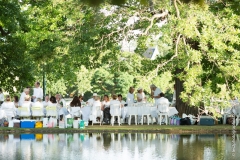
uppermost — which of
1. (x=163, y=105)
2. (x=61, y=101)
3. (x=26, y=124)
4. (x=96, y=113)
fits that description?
(x=61, y=101)

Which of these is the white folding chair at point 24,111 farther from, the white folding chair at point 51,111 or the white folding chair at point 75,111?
the white folding chair at point 75,111

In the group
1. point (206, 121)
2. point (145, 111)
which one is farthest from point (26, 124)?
point (206, 121)

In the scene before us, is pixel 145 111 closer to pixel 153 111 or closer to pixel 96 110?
pixel 153 111

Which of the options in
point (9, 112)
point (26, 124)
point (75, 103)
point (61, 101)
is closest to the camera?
point (26, 124)

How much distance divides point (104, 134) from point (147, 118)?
19.4 ft

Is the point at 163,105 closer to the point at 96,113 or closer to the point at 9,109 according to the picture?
the point at 96,113

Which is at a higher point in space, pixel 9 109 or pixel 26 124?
pixel 9 109

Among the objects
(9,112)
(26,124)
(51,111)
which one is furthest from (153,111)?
(9,112)

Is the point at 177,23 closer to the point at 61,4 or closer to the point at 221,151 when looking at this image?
the point at 61,4

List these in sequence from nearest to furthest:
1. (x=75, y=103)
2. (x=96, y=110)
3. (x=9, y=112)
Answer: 1. (x=9, y=112)
2. (x=75, y=103)
3. (x=96, y=110)

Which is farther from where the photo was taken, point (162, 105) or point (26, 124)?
point (162, 105)

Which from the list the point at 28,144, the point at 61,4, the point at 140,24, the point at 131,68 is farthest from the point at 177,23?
the point at 28,144

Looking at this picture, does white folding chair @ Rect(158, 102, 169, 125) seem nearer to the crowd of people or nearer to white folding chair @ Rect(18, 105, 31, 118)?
the crowd of people

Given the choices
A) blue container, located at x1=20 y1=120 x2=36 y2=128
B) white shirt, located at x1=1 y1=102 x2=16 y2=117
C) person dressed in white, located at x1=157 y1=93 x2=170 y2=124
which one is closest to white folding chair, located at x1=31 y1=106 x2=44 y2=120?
white shirt, located at x1=1 y1=102 x2=16 y2=117
